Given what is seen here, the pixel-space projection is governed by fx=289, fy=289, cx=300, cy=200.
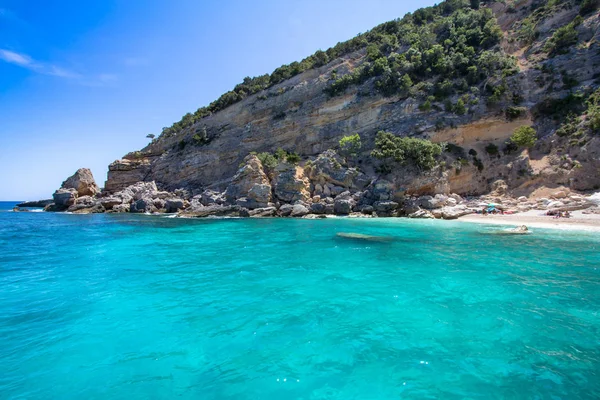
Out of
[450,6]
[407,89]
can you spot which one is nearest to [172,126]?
[407,89]

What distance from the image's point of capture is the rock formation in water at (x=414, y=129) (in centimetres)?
3134

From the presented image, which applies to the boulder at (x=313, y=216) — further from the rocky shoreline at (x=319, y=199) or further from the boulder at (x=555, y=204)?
the boulder at (x=555, y=204)

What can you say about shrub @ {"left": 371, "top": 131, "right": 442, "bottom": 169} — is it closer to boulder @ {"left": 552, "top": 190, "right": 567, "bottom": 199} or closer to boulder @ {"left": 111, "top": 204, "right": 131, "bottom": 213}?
boulder @ {"left": 552, "top": 190, "right": 567, "bottom": 199}

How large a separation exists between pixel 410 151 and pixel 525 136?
12.1m

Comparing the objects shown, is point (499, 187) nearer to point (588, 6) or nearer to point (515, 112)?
point (515, 112)

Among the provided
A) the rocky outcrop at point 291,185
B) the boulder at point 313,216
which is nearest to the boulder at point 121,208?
the rocky outcrop at point 291,185

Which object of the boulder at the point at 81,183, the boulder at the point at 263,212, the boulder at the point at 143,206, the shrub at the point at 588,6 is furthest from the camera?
the boulder at the point at 81,183

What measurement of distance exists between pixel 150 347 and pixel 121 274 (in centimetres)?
675

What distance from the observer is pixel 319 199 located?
35.1 meters

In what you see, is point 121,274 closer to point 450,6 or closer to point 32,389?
point 32,389

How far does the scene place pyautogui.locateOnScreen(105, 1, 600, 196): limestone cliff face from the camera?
3169cm

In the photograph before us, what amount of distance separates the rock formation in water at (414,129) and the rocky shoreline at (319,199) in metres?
0.17

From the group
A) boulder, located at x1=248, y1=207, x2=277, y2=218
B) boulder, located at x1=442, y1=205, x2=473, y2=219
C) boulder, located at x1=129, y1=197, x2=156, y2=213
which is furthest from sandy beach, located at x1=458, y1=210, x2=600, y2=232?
boulder, located at x1=129, y1=197, x2=156, y2=213

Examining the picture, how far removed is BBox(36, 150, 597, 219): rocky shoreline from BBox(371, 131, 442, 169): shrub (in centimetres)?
318
